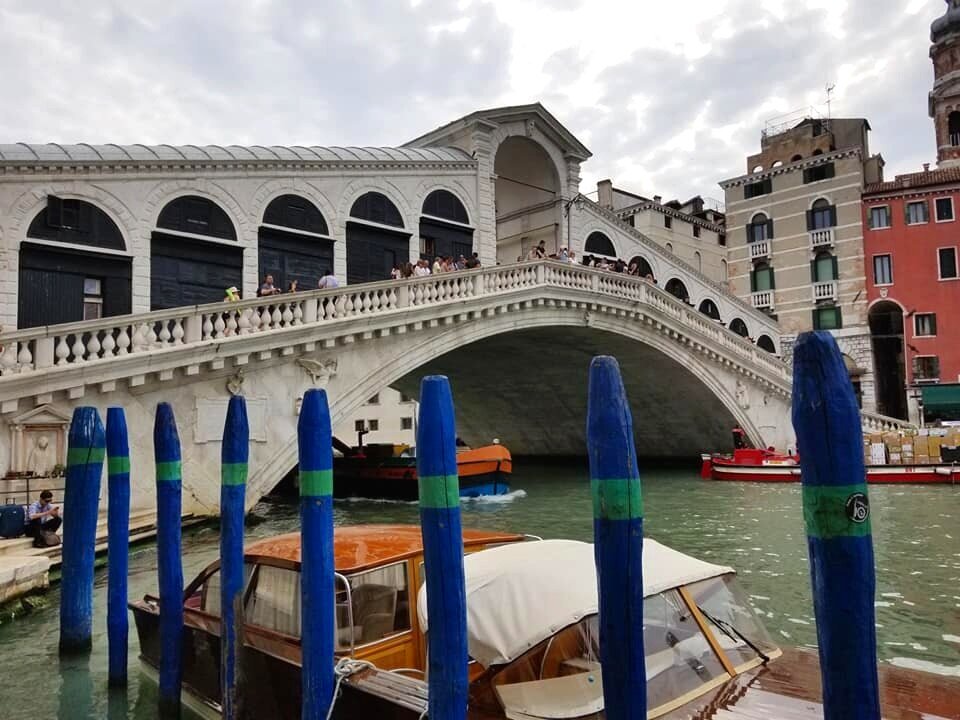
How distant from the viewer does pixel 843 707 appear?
6.84ft

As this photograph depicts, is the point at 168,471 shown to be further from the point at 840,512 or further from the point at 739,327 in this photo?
the point at 739,327

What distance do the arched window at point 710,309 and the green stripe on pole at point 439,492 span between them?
22772 millimetres

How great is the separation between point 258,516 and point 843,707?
12.2 metres

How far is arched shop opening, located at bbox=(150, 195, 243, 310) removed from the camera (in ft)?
40.5

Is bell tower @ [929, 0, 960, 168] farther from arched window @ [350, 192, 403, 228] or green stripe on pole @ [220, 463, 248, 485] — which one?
green stripe on pole @ [220, 463, 248, 485]

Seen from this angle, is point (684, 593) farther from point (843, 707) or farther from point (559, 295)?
point (559, 295)

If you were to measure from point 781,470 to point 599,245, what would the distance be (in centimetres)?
787

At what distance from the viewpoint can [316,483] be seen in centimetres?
376

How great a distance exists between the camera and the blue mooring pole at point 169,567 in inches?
180

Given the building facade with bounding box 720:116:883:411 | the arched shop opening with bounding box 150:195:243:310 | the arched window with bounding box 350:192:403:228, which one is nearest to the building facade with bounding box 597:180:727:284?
the building facade with bounding box 720:116:883:411

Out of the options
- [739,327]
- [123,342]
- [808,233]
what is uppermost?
[808,233]

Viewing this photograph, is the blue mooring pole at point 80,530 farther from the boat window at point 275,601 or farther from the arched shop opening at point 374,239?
the arched shop opening at point 374,239

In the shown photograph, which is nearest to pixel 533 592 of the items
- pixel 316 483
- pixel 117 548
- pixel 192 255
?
pixel 316 483

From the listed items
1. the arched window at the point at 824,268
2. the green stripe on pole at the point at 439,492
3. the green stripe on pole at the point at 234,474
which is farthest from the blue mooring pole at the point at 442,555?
the arched window at the point at 824,268
